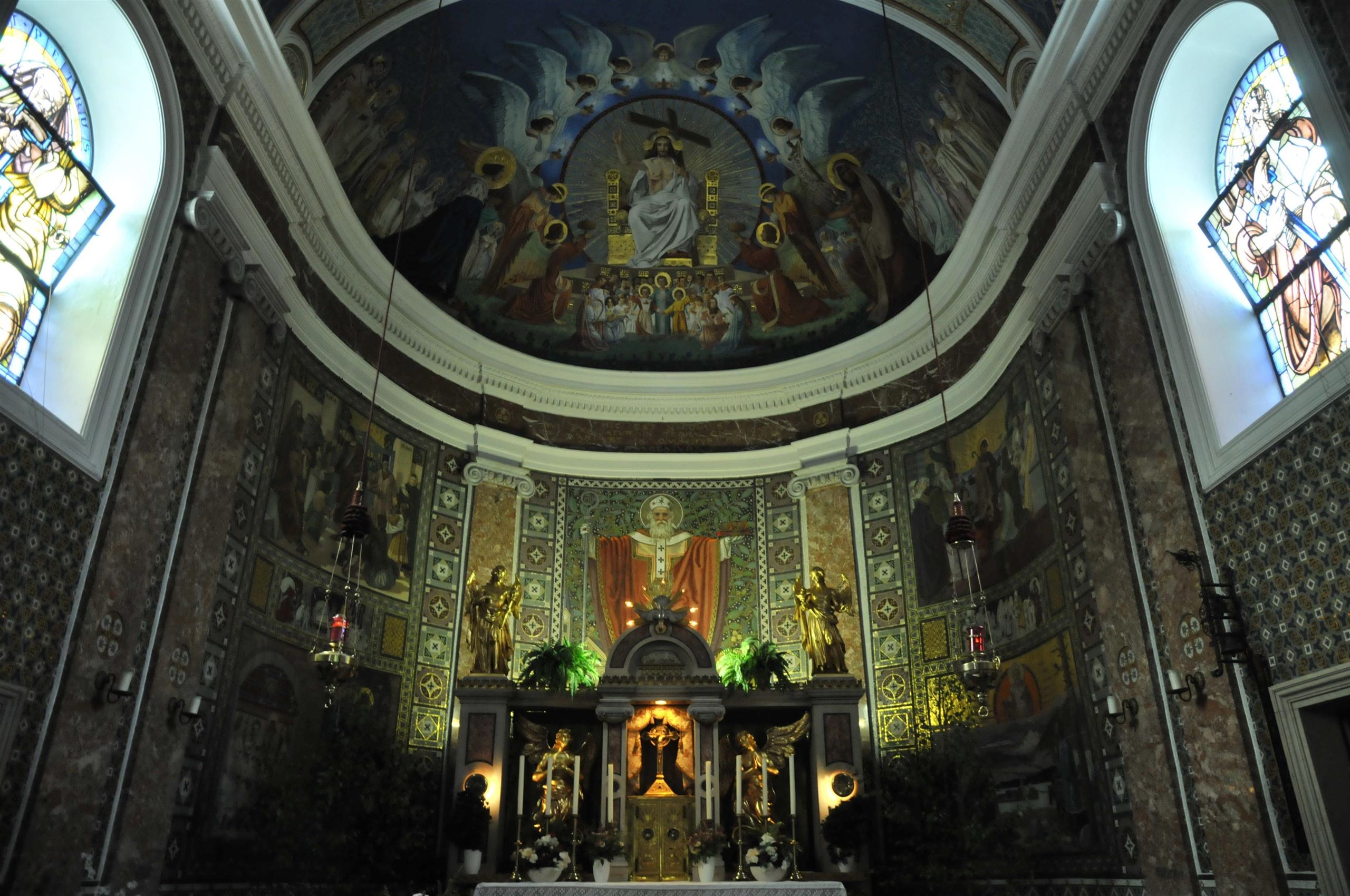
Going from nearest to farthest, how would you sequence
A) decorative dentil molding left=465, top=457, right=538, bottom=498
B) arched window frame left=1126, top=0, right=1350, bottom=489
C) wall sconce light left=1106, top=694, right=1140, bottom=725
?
arched window frame left=1126, top=0, right=1350, bottom=489, wall sconce light left=1106, top=694, right=1140, bottom=725, decorative dentil molding left=465, top=457, right=538, bottom=498

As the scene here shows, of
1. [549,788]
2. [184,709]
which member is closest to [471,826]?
[549,788]

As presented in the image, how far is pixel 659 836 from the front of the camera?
12.1m

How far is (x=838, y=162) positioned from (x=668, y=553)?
653 cm

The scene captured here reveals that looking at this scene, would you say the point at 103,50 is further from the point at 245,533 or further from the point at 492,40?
the point at 492,40

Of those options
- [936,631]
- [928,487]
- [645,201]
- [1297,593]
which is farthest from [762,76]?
[1297,593]

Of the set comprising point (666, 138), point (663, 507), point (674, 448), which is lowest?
point (663, 507)

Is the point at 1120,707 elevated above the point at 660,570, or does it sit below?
below

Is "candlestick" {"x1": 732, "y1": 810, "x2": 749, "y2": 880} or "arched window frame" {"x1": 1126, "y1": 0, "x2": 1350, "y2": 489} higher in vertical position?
"arched window frame" {"x1": 1126, "y1": 0, "x2": 1350, "y2": 489}

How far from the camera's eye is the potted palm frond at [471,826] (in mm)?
11555

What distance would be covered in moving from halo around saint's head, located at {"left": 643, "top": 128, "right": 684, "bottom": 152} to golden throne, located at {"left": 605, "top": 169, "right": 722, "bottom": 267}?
59cm

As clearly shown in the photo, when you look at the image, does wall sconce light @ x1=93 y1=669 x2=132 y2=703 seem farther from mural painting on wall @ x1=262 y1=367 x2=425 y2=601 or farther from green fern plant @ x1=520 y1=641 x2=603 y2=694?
green fern plant @ x1=520 y1=641 x2=603 y2=694

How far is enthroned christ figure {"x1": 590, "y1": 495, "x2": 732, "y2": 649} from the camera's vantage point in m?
15.0

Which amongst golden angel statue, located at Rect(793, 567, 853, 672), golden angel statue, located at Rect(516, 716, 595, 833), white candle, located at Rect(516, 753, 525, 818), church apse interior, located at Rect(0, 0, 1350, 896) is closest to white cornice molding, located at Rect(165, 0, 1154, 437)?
church apse interior, located at Rect(0, 0, 1350, 896)

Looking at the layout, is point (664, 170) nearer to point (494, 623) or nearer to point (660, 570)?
point (660, 570)
